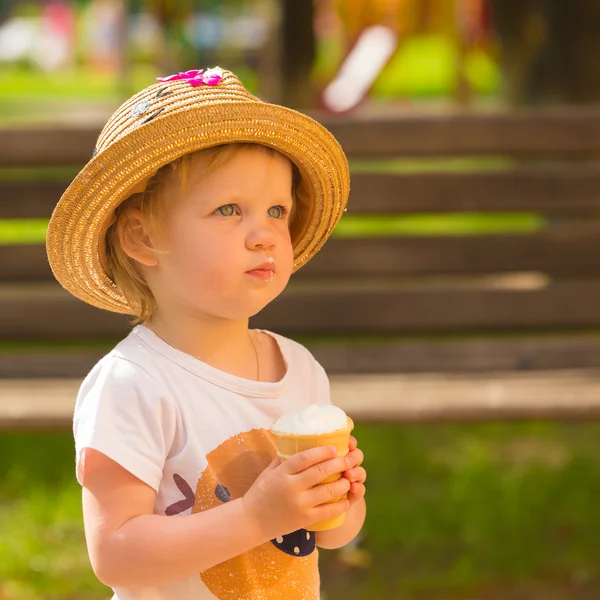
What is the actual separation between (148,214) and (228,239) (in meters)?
0.15

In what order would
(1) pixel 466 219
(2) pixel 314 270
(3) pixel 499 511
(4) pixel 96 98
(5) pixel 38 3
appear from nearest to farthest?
1. (3) pixel 499 511
2. (2) pixel 314 270
3. (1) pixel 466 219
4. (4) pixel 96 98
5. (5) pixel 38 3

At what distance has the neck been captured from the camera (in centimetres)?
170

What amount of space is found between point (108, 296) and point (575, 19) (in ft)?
15.4

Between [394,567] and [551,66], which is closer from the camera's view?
[394,567]

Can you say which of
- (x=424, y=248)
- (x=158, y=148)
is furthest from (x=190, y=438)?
(x=424, y=248)

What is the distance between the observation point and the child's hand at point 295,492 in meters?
1.48

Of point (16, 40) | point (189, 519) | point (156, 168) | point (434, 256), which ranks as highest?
point (156, 168)

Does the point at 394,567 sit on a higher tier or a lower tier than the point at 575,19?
lower

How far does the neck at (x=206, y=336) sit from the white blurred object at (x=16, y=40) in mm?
32058

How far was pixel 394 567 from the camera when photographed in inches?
133

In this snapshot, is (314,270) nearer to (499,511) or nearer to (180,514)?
(499,511)

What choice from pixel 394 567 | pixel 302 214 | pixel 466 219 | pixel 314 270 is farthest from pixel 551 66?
pixel 302 214

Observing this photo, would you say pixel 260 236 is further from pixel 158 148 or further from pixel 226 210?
pixel 158 148

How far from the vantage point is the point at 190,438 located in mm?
1605
